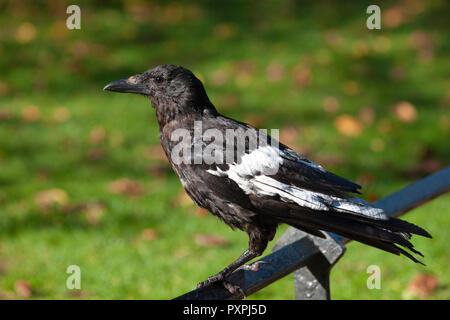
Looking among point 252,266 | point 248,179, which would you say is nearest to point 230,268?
point 252,266

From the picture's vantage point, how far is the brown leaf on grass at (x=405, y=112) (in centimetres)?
680

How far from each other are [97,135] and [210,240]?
220cm

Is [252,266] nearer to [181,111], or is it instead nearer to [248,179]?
[248,179]

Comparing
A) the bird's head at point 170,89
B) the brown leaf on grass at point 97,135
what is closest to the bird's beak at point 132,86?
the bird's head at point 170,89

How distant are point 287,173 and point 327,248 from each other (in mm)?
470

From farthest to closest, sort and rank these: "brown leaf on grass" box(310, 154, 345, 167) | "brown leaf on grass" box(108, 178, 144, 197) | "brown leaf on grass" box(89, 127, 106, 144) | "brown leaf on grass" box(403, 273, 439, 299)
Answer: "brown leaf on grass" box(89, 127, 106, 144) < "brown leaf on grass" box(310, 154, 345, 167) < "brown leaf on grass" box(108, 178, 144, 197) < "brown leaf on grass" box(403, 273, 439, 299)

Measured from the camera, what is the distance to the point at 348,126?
Answer: 6621mm

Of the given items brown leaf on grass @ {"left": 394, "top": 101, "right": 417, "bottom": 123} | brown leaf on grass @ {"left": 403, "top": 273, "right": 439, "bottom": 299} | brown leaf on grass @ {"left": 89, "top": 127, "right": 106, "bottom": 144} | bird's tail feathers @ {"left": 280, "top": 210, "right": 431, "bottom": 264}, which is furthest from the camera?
brown leaf on grass @ {"left": 394, "top": 101, "right": 417, "bottom": 123}

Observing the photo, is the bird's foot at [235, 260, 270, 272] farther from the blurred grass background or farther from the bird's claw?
the blurred grass background

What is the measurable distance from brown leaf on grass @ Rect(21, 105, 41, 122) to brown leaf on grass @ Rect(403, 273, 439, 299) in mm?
4426

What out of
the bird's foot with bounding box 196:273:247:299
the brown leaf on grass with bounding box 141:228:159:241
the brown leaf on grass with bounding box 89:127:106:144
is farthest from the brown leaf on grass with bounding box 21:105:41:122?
the bird's foot with bounding box 196:273:247:299

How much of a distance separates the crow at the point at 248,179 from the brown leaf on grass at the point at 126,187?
2926mm

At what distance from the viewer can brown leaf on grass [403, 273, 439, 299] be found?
4102 millimetres
